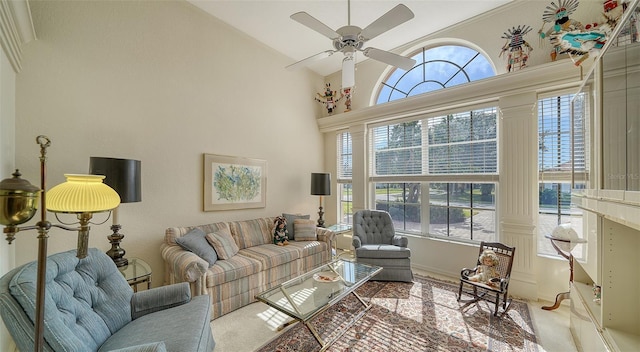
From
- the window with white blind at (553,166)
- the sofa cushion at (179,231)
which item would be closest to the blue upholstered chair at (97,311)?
the sofa cushion at (179,231)

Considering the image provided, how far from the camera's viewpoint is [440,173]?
12.5 ft

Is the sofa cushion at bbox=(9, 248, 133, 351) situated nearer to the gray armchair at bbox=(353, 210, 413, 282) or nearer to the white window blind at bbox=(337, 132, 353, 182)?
the gray armchair at bbox=(353, 210, 413, 282)

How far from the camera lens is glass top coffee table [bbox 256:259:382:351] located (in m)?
1.94

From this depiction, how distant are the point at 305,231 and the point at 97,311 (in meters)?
2.57

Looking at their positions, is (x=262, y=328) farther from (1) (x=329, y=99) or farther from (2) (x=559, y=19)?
(2) (x=559, y=19)

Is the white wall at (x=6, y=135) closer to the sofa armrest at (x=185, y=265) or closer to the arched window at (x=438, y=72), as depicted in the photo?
the sofa armrest at (x=185, y=265)

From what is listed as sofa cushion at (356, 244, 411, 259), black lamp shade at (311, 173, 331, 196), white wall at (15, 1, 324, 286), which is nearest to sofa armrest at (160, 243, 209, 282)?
white wall at (15, 1, 324, 286)

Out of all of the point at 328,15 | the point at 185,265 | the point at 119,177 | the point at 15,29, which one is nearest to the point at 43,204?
the point at 119,177

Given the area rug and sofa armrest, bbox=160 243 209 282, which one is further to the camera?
sofa armrest, bbox=160 243 209 282

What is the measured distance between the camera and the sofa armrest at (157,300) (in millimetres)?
1750

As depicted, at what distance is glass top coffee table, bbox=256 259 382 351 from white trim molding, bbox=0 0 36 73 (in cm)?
261

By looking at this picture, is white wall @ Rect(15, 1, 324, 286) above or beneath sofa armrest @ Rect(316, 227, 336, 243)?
above

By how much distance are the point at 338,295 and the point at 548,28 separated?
12.5 ft

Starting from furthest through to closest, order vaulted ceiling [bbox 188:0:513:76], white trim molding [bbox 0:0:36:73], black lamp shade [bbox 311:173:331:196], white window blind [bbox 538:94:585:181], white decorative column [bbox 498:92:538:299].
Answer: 1. black lamp shade [bbox 311:173:331:196]
2. vaulted ceiling [bbox 188:0:513:76]
3. white decorative column [bbox 498:92:538:299]
4. white window blind [bbox 538:94:585:181]
5. white trim molding [bbox 0:0:36:73]
